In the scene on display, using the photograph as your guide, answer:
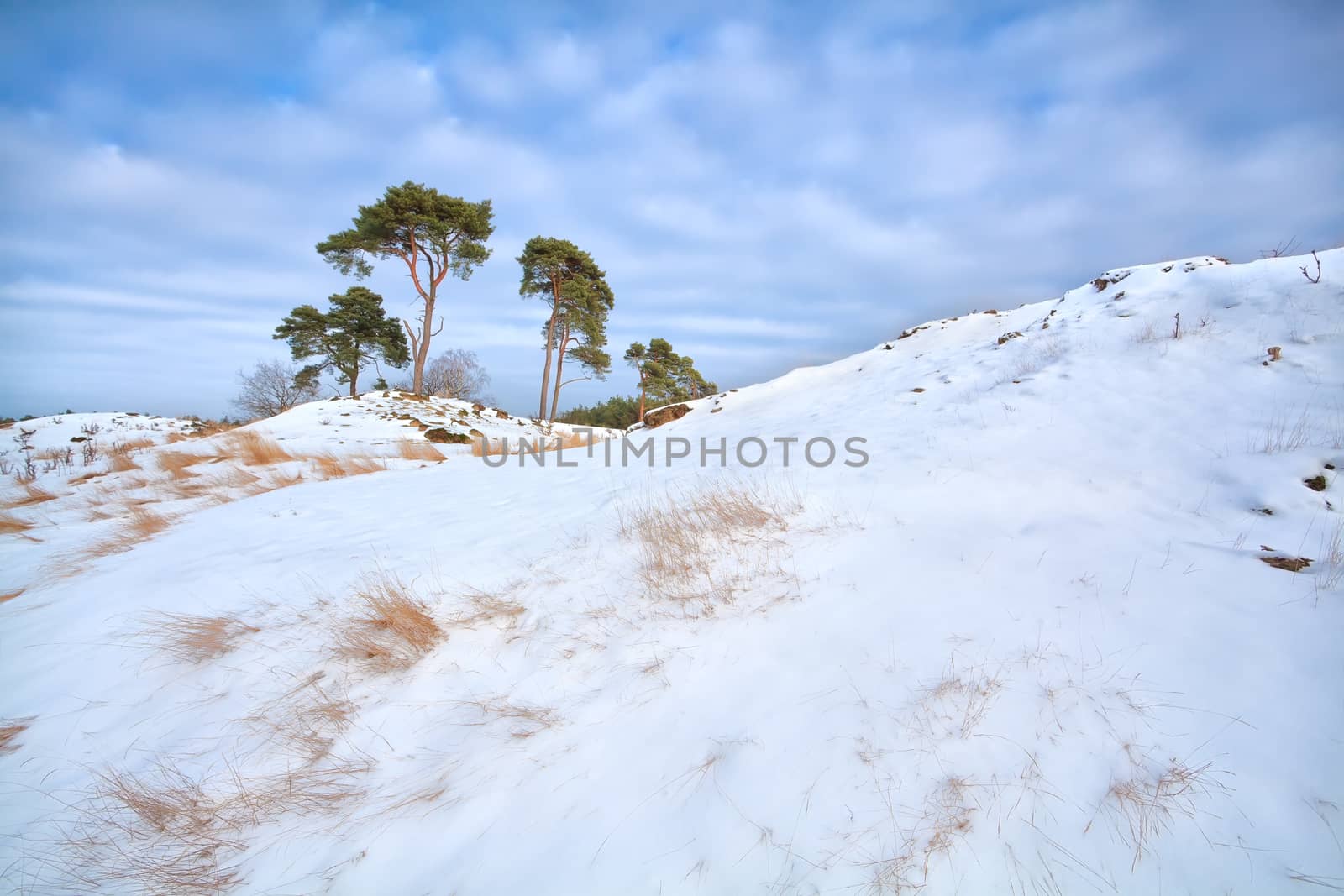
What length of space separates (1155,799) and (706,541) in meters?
2.38

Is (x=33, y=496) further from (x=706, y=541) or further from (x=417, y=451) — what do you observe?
(x=706, y=541)

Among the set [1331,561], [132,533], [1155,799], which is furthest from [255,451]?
[1331,561]

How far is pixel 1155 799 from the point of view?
151cm

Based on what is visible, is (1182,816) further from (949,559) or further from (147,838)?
(147,838)

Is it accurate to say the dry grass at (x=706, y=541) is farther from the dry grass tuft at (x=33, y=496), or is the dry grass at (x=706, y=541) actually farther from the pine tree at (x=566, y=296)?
the pine tree at (x=566, y=296)

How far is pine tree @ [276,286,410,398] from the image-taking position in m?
24.0

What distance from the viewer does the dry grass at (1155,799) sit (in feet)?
4.75

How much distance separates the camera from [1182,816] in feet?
4.81

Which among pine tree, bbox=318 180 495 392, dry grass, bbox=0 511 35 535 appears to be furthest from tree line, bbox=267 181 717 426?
dry grass, bbox=0 511 35 535

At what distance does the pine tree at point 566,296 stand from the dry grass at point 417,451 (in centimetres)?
1045

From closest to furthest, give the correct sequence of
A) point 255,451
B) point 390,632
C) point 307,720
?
point 307,720, point 390,632, point 255,451

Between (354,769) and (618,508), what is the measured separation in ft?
8.95

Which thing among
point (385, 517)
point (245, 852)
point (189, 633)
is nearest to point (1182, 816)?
point (245, 852)

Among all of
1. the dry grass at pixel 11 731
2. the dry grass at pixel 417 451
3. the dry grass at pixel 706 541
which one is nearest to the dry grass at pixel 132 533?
the dry grass at pixel 11 731
